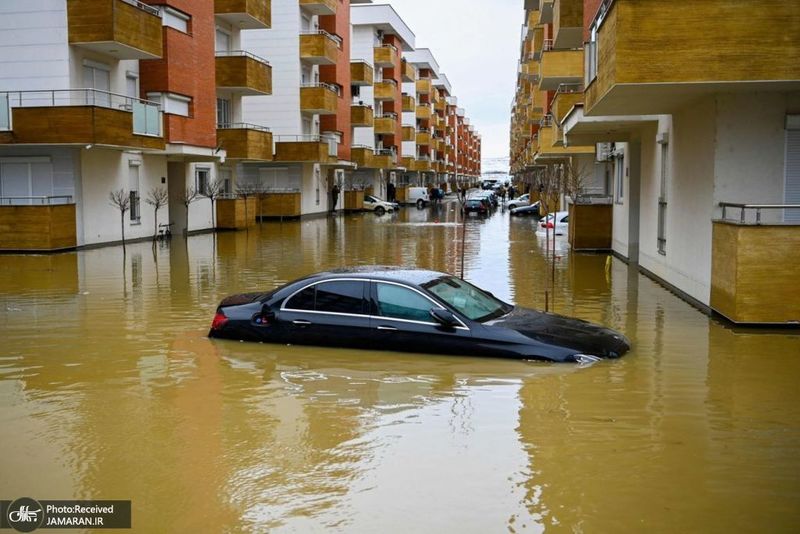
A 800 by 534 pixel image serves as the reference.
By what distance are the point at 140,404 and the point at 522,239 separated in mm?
26404

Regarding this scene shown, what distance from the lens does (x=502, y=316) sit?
1130 cm

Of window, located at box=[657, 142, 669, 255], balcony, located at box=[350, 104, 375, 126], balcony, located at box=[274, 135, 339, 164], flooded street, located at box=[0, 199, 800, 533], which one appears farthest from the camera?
balcony, located at box=[350, 104, 375, 126]

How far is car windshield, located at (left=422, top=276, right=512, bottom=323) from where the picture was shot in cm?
1099

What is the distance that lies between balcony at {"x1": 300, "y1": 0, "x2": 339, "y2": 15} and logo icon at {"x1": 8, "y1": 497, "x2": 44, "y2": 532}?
153 ft

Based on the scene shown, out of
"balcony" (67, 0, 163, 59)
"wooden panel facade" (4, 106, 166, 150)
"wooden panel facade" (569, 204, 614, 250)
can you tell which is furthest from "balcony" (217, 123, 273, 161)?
"wooden panel facade" (569, 204, 614, 250)

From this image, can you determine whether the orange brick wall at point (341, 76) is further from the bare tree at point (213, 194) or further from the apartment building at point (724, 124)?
the apartment building at point (724, 124)

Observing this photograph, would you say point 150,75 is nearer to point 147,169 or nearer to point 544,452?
point 147,169

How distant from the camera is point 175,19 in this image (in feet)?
108

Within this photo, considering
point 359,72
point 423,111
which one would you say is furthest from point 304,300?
point 423,111

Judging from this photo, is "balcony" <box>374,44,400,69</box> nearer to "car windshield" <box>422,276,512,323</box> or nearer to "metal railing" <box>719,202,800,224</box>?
"metal railing" <box>719,202,800,224</box>

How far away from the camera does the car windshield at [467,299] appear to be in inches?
433

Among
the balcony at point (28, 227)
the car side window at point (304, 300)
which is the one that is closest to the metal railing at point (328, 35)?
the balcony at point (28, 227)

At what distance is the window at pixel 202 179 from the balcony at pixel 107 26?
1059 centimetres

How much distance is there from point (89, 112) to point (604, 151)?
1743cm
